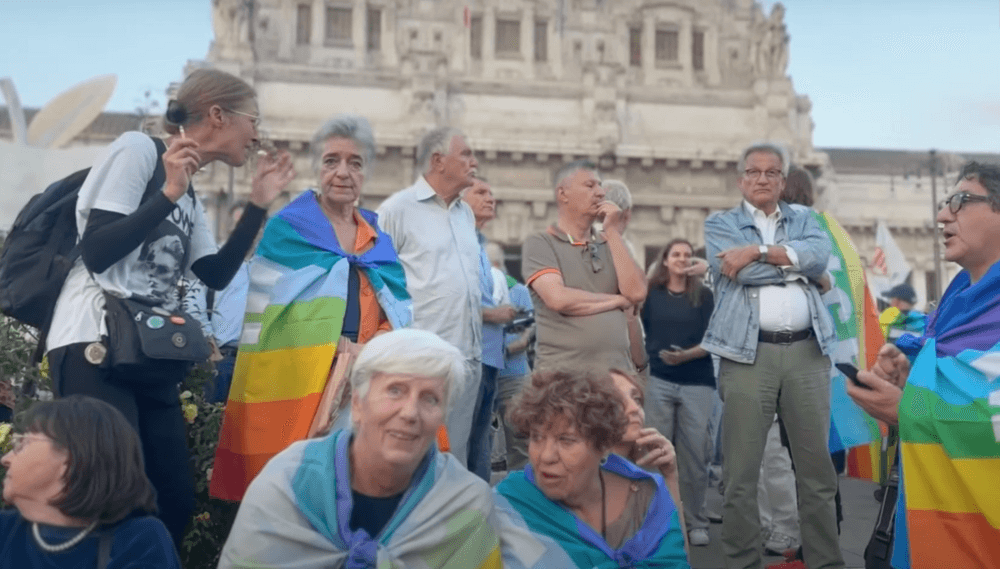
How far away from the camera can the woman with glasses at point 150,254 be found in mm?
2961

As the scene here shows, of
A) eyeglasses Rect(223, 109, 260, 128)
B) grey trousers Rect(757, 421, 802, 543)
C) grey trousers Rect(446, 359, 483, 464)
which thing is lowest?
grey trousers Rect(757, 421, 802, 543)

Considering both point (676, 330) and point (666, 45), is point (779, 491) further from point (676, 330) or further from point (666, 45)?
point (666, 45)

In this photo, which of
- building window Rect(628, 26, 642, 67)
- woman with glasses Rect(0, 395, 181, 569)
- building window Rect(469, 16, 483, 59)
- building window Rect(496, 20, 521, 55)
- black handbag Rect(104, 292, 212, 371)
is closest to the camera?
woman with glasses Rect(0, 395, 181, 569)

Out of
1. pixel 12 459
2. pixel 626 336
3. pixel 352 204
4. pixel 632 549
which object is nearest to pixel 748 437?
pixel 626 336

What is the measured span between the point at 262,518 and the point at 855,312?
13.0 feet

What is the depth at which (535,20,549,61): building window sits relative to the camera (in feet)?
86.4

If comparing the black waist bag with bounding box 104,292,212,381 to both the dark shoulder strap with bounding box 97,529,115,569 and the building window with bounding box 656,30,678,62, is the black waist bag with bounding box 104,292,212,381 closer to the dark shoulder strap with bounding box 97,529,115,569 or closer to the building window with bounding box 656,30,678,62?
the dark shoulder strap with bounding box 97,529,115,569

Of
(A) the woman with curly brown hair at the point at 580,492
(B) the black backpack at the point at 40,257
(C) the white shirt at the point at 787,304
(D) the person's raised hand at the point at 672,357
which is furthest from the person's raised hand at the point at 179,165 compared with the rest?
(D) the person's raised hand at the point at 672,357

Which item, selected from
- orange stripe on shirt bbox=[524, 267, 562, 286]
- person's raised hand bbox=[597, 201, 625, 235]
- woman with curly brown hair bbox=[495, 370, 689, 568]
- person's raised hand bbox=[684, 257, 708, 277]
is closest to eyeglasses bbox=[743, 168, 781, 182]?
person's raised hand bbox=[597, 201, 625, 235]

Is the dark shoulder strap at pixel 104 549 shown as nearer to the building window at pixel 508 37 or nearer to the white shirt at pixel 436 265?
the white shirt at pixel 436 265

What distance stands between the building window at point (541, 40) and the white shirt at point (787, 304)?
2253 centimetres

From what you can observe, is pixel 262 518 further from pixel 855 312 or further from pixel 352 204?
pixel 855 312

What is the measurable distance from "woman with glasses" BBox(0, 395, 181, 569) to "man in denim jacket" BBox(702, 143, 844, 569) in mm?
2762

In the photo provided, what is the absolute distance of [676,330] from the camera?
6355 mm
